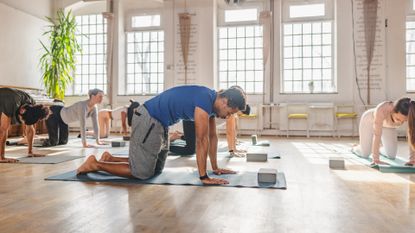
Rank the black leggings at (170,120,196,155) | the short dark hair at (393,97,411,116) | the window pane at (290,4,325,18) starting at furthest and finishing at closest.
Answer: the window pane at (290,4,325,18)
the black leggings at (170,120,196,155)
the short dark hair at (393,97,411,116)

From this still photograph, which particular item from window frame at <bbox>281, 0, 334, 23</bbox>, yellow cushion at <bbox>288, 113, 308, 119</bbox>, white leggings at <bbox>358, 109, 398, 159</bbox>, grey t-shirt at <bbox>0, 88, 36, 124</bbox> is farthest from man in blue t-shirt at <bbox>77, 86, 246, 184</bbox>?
window frame at <bbox>281, 0, 334, 23</bbox>

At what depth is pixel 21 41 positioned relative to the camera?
795 cm

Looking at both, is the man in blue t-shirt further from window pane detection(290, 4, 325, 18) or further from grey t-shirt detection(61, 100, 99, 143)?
window pane detection(290, 4, 325, 18)

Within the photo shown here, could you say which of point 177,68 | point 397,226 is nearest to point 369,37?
point 177,68

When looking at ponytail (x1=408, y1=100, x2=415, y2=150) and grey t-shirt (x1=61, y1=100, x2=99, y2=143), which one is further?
Result: grey t-shirt (x1=61, y1=100, x2=99, y2=143)

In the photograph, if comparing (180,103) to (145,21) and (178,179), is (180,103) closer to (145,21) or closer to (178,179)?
(178,179)

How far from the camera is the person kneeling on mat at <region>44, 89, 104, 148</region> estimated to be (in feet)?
16.5

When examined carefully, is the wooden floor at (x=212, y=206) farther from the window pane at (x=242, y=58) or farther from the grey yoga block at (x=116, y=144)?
the window pane at (x=242, y=58)

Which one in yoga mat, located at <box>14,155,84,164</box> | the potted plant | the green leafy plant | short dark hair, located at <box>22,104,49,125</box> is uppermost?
the green leafy plant

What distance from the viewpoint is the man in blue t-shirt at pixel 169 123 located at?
7.48ft

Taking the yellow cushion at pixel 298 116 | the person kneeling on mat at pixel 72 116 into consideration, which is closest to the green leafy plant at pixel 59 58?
the person kneeling on mat at pixel 72 116

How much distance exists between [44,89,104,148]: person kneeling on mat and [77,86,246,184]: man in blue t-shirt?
238 cm

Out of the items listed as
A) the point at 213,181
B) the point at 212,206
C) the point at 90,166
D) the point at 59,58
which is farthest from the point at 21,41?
the point at 212,206

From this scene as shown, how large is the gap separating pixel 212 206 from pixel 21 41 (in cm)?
777
